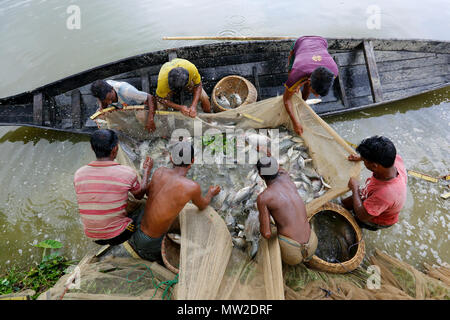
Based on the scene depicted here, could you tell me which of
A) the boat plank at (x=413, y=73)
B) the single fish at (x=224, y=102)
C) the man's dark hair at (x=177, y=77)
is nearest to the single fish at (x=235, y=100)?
the single fish at (x=224, y=102)

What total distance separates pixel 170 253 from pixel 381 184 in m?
2.17

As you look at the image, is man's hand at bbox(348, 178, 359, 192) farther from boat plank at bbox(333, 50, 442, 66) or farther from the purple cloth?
boat plank at bbox(333, 50, 442, 66)

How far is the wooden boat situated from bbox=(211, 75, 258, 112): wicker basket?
453 mm

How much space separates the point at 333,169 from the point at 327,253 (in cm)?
98

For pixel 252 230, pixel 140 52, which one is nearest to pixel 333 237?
pixel 252 230

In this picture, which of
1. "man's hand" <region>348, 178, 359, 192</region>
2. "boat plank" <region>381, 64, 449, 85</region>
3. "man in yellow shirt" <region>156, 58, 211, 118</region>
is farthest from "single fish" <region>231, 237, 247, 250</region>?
"boat plank" <region>381, 64, 449, 85</region>

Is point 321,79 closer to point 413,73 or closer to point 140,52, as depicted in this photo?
point 413,73

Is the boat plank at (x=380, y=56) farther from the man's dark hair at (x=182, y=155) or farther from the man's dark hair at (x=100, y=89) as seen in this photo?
the man's dark hair at (x=100, y=89)

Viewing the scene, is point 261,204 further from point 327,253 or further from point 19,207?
point 19,207

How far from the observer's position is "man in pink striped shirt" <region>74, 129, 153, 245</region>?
1882 mm

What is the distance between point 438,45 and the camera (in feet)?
13.7

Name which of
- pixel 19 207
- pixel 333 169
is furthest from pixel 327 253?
pixel 19 207

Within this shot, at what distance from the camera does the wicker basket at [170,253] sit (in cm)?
218

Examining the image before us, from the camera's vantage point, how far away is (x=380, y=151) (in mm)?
1871
